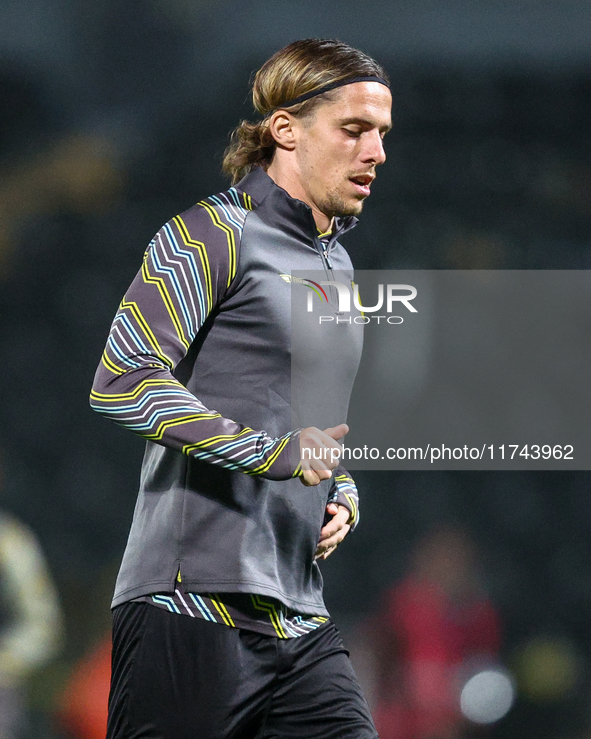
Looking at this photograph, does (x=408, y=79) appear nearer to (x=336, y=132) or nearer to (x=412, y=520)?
(x=412, y=520)

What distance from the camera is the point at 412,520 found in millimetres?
2561

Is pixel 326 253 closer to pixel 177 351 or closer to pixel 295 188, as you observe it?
pixel 295 188

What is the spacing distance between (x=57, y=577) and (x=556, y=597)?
1.32 metres

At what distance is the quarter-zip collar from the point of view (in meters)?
1.33

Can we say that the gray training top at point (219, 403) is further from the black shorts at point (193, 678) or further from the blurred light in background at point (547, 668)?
the blurred light in background at point (547, 668)

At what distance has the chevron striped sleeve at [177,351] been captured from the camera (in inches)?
43.1

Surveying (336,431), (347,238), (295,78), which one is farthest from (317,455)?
(347,238)

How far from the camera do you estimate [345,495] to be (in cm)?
140

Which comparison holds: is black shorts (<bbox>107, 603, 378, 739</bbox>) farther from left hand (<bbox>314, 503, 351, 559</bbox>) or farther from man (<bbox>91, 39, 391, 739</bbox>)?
left hand (<bbox>314, 503, 351, 559</bbox>)

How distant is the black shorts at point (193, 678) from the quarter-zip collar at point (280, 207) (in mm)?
543

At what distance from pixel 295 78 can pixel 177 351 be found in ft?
1.63

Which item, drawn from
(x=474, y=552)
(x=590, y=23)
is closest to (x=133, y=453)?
(x=474, y=552)

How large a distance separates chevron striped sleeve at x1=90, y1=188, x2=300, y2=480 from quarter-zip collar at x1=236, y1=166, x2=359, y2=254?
0.27ft

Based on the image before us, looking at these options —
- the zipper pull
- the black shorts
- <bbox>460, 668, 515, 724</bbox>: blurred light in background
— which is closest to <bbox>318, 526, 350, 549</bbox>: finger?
the black shorts
